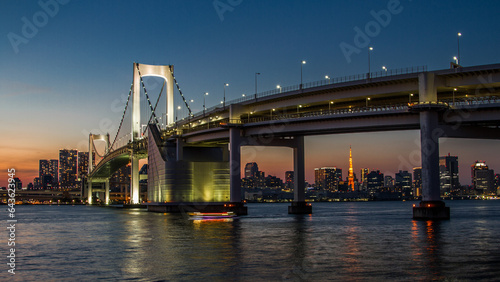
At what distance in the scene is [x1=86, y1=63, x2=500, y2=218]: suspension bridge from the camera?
53.2 m

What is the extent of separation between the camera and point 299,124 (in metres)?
64.8

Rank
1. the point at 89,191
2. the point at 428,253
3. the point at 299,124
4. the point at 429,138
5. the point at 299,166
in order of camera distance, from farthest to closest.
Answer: the point at 89,191
the point at 299,166
the point at 299,124
the point at 429,138
the point at 428,253

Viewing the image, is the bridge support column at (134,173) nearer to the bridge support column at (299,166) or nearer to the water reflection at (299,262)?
the bridge support column at (299,166)

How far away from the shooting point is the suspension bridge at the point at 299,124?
174 ft

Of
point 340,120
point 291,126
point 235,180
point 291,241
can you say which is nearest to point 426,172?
point 340,120

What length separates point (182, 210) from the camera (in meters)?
89.4

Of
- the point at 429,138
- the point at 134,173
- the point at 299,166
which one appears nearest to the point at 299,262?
the point at 429,138

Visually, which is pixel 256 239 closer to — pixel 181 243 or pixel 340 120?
pixel 181 243

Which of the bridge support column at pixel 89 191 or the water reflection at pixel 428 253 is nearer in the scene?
the water reflection at pixel 428 253

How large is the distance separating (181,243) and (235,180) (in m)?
36.3

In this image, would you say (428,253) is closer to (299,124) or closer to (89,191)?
(299,124)

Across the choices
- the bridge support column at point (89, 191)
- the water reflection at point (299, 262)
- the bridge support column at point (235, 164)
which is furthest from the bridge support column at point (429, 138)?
the bridge support column at point (89, 191)

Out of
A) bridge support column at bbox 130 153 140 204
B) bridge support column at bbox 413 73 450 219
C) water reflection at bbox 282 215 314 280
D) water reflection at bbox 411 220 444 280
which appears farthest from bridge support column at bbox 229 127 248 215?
bridge support column at bbox 130 153 140 204

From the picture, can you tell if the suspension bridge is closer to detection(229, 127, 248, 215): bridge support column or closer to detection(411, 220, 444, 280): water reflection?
detection(229, 127, 248, 215): bridge support column
